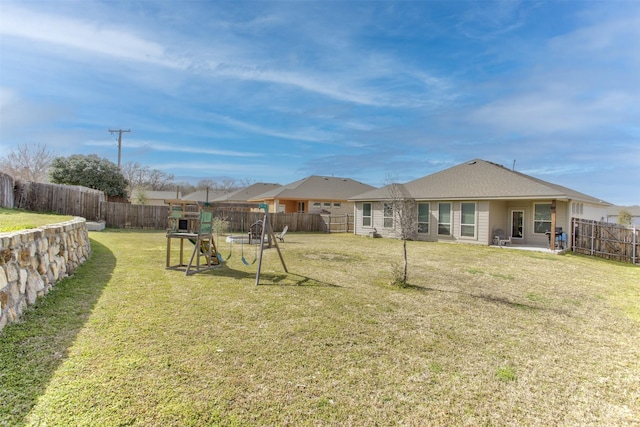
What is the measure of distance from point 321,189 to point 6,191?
19268 mm

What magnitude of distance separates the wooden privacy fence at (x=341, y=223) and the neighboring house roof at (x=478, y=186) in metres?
3.36

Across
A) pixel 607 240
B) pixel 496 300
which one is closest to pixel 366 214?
pixel 607 240

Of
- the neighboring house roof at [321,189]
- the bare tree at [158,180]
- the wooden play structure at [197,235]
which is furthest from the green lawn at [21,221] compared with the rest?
the bare tree at [158,180]

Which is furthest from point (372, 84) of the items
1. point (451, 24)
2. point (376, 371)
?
point (376, 371)

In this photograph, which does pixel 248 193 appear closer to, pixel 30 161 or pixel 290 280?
pixel 30 161

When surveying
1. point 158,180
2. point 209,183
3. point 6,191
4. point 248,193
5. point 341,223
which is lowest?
point 341,223

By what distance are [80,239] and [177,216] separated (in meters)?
2.25

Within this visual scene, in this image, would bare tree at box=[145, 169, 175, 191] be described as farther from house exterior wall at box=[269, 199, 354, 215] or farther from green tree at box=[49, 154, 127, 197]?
house exterior wall at box=[269, 199, 354, 215]

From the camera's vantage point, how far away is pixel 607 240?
12.5 meters

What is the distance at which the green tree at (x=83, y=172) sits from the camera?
23.1 metres

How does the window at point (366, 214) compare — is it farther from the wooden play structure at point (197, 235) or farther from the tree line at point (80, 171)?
the wooden play structure at point (197, 235)

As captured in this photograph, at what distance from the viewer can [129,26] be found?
9.27 metres

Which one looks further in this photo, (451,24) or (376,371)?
(451,24)

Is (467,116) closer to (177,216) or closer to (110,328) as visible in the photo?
(177,216)
